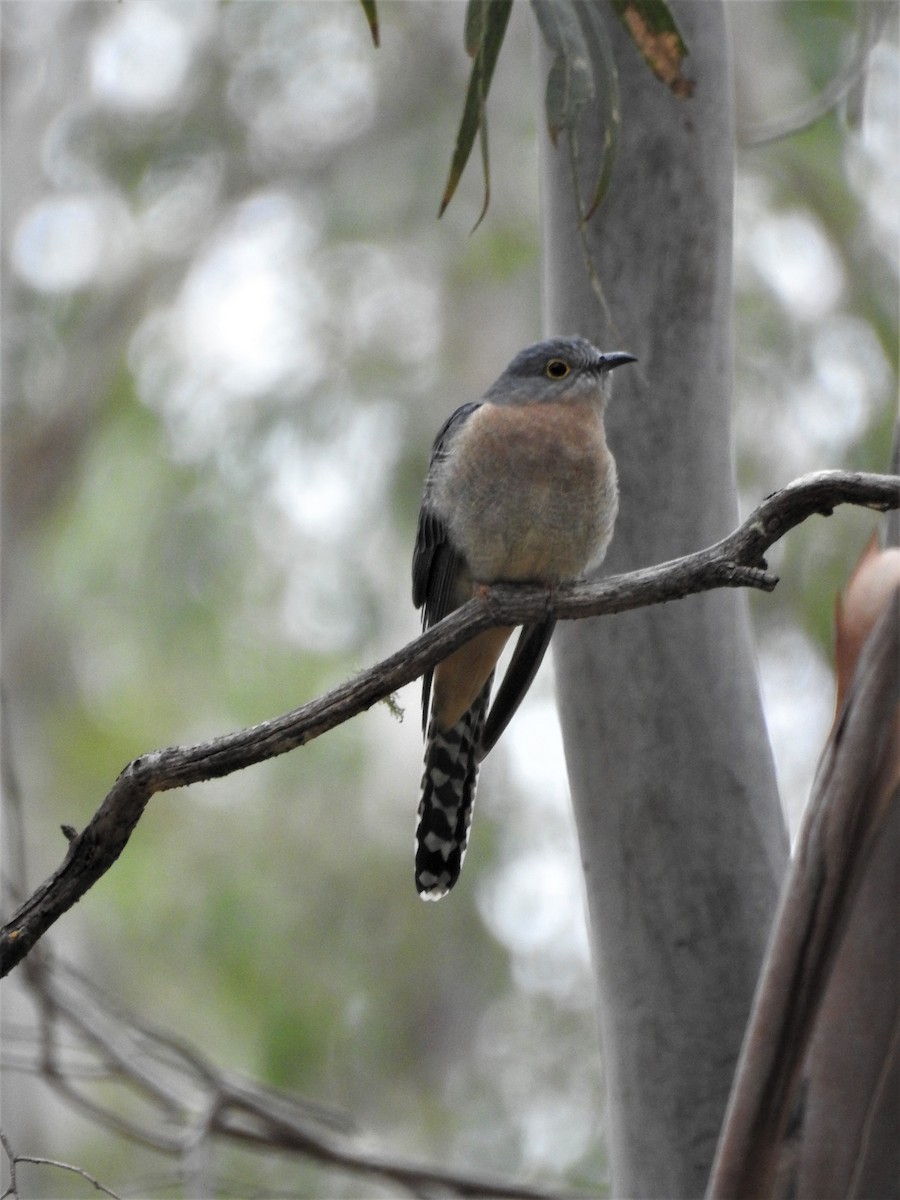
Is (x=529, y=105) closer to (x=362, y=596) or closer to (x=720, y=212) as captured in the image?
(x=362, y=596)

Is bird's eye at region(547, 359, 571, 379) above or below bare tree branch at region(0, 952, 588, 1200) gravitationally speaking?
above

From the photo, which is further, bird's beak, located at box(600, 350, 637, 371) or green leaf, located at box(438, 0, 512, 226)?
bird's beak, located at box(600, 350, 637, 371)

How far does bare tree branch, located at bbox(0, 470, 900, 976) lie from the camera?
225cm

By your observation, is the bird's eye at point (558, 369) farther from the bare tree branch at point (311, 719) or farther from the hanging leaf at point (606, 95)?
the bare tree branch at point (311, 719)

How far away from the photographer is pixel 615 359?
3.27 m

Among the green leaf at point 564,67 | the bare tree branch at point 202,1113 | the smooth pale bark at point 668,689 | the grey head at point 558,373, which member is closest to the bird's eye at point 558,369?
the grey head at point 558,373

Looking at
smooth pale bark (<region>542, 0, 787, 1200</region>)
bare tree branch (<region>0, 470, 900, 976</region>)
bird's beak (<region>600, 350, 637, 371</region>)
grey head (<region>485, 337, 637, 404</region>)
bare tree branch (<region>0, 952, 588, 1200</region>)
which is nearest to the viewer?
bare tree branch (<region>0, 470, 900, 976</region>)

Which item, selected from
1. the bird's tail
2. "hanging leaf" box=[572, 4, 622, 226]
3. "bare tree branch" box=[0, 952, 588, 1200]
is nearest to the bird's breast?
the bird's tail

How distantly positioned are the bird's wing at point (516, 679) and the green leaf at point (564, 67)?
1398 millimetres

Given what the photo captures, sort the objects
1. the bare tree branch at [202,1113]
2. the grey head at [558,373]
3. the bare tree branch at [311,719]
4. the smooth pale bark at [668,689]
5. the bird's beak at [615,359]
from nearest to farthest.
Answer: the bare tree branch at [311,719]
the smooth pale bark at [668,689]
the bird's beak at [615,359]
the grey head at [558,373]
the bare tree branch at [202,1113]

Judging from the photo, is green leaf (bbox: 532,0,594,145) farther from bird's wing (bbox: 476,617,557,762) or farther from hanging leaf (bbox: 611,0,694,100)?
bird's wing (bbox: 476,617,557,762)

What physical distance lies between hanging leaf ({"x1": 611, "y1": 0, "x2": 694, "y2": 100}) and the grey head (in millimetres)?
699

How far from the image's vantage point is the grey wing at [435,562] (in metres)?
3.85

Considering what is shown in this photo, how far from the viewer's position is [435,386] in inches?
387
